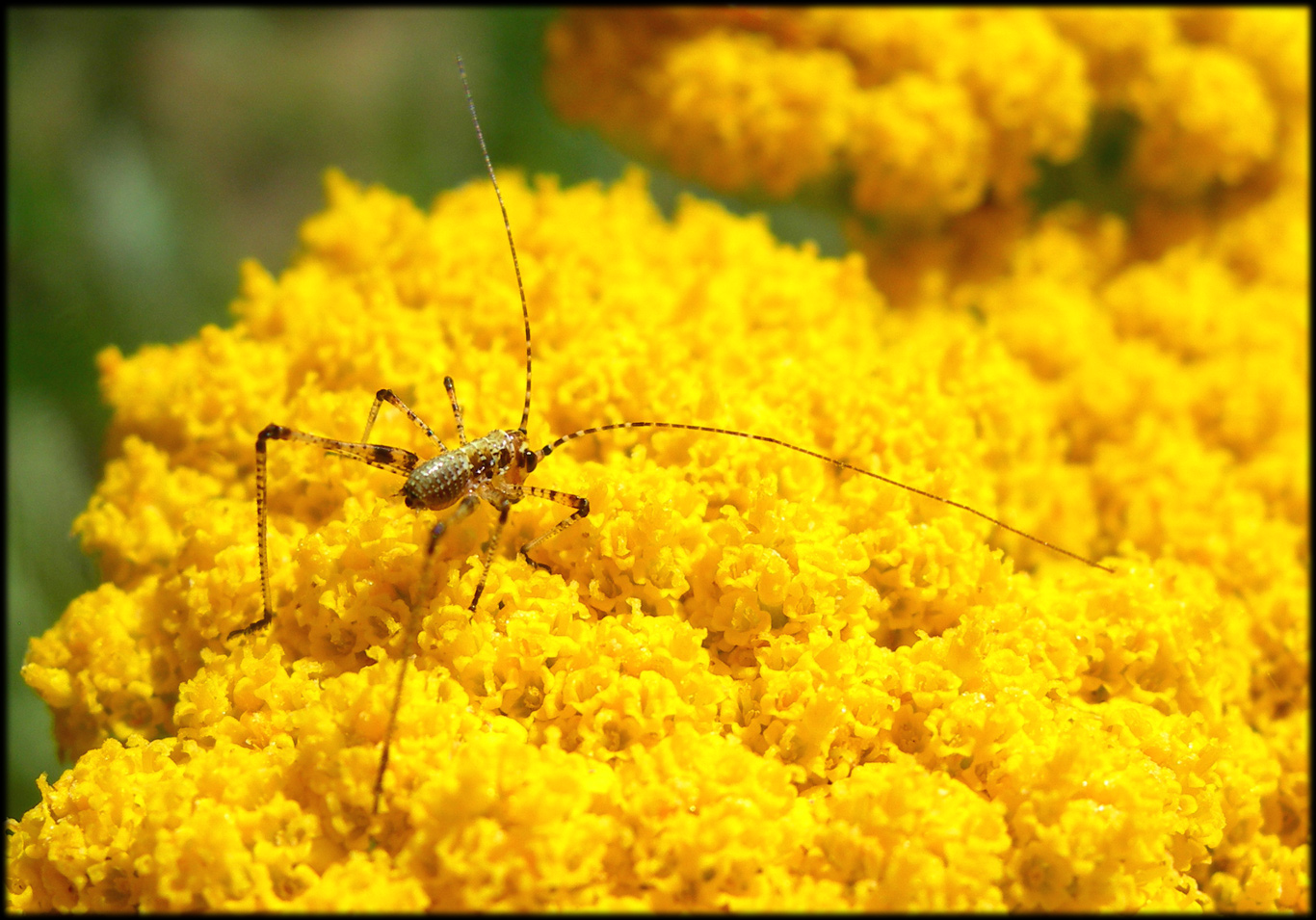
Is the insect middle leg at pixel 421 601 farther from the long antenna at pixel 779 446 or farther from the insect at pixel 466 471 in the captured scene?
the long antenna at pixel 779 446

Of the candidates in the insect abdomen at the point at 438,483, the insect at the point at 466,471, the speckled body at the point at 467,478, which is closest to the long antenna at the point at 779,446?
the insect at the point at 466,471

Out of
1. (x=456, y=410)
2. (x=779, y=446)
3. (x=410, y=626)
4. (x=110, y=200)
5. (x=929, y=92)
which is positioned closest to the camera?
Answer: (x=410, y=626)

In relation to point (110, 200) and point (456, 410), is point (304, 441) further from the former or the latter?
point (110, 200)

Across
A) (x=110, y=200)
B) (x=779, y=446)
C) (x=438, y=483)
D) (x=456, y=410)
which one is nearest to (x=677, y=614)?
(x=779, y=446)

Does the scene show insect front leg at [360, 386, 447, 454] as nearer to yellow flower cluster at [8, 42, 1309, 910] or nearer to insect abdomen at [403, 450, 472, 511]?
yellow flower cluster at [8, 42, 1309, 910]

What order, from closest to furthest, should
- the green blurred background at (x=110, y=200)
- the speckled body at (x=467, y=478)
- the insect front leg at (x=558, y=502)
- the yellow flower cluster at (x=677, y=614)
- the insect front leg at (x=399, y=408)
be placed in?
the yellow flower cluster at (x=677, y=614), the insect front leg at (x=558, y=502), the speckled body at (x=467, y=478), the insect front leg at (x=399, y=408), the green blurred background at (x=110, y=200)

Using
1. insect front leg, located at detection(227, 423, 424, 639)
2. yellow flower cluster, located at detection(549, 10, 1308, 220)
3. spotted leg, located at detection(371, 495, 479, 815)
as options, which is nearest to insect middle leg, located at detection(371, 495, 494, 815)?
spotted leg, located at detection(371, 495, 479, 815)
